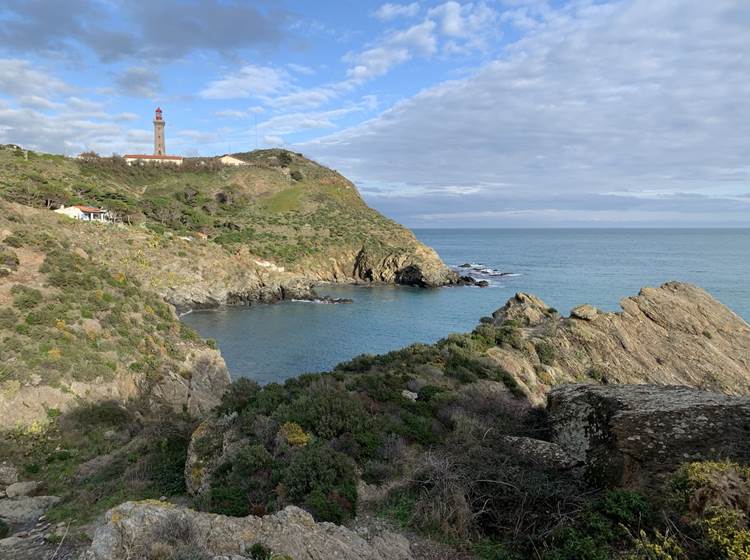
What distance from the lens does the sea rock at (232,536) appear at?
5.75 metres

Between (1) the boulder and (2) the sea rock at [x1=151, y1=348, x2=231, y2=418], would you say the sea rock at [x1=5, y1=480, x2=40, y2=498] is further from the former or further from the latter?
(2) the sea rock at [x1=151, y1=348, x2=231, y2=418]

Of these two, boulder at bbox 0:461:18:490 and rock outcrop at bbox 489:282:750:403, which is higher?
rock outcrop at bbox 489:282:750:403

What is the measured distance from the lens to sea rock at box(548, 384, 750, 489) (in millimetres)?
8148

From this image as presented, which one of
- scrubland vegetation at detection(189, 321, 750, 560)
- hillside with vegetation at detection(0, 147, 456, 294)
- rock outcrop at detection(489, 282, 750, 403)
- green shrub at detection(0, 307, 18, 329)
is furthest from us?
hillside with vegetation at detection(0, 147, 456, 294)

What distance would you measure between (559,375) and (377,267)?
55718 millimetres

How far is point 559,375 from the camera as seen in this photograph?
2225 centimetres

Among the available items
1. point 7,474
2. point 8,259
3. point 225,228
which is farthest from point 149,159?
point 7,474

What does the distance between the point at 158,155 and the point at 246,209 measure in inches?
1523

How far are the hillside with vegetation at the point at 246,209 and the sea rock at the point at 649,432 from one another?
192 ft

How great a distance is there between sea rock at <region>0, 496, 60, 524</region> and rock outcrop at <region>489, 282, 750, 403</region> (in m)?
17.4

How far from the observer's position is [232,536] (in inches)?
259

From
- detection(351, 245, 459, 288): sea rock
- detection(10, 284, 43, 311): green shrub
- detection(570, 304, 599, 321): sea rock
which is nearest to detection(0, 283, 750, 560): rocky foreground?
detection(10, 284, 43, 311): green shrub

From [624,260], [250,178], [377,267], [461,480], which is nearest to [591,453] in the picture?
[461,480]

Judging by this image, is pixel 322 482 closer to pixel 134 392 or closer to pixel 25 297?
pixel 134 392
